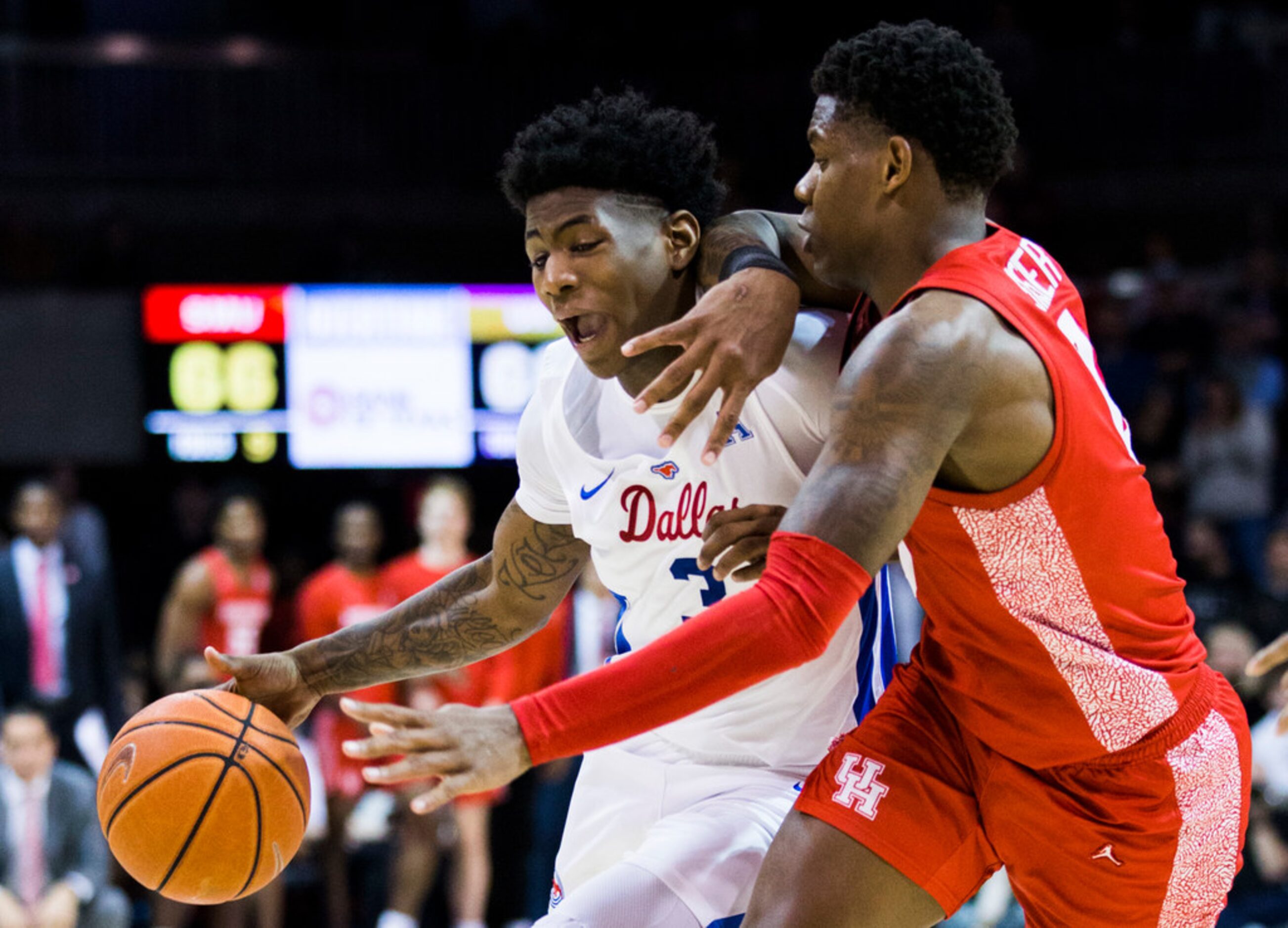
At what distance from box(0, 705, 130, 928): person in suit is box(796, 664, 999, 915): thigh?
15.5ft

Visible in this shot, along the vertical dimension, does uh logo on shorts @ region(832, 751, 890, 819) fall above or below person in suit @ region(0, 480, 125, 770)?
above

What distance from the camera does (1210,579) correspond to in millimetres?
7988

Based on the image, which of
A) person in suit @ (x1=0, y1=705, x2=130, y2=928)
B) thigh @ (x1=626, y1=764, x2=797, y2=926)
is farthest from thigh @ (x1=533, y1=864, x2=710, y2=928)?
person in suit @ (x1=0, y1=705, x2=130, y2=928)

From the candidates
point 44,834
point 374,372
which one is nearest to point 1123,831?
point 44,834

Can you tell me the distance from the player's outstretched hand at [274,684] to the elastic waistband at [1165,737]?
1.57m

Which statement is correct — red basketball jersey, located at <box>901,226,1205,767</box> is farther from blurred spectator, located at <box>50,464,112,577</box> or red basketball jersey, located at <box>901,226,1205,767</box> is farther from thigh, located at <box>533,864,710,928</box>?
blurred spectator, located at <box>50,464,112,577</box>

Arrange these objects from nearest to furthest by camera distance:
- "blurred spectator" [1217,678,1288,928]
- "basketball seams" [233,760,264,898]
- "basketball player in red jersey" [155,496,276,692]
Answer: "basketball seams" [233,760,264,898] → "blurred spectator" [1217,678,1288,928] → "basketball player in red jersey" [155,496,276,692]

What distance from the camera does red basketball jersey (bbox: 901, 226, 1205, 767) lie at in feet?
8.43

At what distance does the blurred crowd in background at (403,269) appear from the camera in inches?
293

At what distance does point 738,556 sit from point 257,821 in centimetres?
103

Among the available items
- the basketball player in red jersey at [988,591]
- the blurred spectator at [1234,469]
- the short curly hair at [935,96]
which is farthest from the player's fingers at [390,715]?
the blurred spectator at [1234,469]

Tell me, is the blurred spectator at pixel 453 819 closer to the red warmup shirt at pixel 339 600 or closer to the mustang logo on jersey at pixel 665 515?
the red warmup shirt at pixel 339 600

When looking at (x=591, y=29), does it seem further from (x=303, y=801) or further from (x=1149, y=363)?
(x=303, y=801)

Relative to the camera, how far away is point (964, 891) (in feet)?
9.21
